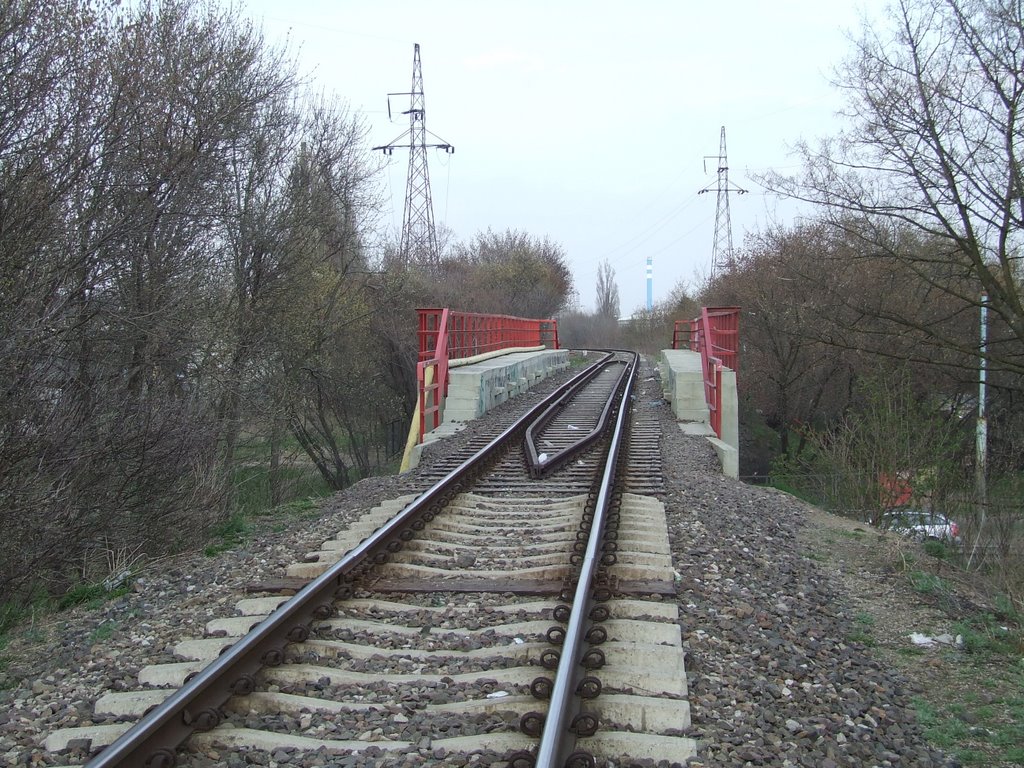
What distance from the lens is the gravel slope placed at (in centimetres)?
363

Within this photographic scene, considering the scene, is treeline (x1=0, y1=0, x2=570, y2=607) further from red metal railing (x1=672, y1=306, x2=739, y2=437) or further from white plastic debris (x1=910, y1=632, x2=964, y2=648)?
red metal railing (x1=672, y1=306, x2=739, y2=437)

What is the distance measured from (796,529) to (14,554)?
6.44 m

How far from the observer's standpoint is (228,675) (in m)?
3.89

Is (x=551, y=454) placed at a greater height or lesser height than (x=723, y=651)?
greater

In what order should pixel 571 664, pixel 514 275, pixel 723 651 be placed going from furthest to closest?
pixel 514 275 → pixel 723 651 → pixel 571 664

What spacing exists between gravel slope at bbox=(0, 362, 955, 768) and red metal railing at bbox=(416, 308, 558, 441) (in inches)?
238

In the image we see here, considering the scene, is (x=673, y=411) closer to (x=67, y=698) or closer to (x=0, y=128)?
(x=0, y=128)

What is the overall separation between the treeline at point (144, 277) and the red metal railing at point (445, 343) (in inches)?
112

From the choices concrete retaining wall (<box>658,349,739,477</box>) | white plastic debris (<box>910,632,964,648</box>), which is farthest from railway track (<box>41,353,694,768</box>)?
concrete retaining wall (<box>658,349,739,477</box>)

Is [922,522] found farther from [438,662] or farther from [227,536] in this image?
[438,662]

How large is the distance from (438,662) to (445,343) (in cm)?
1019

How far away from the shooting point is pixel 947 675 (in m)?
4.68

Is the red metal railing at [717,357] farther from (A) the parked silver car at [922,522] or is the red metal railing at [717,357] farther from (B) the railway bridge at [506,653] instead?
(B) the railway bridge at [506,653]

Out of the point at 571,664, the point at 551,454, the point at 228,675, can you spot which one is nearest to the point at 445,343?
the point at 551,454
